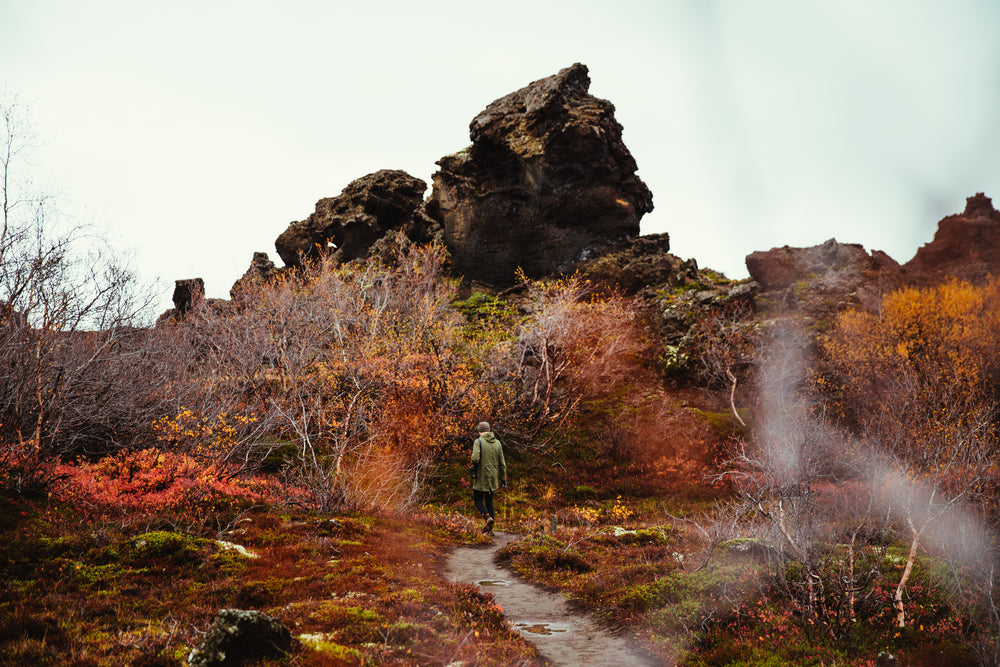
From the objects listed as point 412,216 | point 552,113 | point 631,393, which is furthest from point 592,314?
point 412,216

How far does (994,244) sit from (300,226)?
6569 cm

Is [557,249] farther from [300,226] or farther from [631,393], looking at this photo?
[300,226]

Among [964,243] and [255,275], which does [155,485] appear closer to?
[255,275]

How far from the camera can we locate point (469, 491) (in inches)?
771

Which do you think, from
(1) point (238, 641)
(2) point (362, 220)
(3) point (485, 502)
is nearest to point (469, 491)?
(3) point (485, 502)

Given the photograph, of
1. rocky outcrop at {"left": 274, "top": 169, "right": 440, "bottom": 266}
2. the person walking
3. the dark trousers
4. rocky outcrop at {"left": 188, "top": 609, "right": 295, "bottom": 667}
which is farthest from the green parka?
rocky outcrop at {"left": 274, "top": 169, "right": 440, "bottom": 266}

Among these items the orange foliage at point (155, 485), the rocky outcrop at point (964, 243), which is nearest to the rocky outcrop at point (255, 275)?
the orange foliage at point (155, 485)

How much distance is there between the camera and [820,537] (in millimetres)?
8672

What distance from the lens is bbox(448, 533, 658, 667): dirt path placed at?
653 cm

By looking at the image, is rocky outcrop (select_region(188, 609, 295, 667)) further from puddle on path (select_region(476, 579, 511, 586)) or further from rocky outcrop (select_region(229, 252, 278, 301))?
rocky outcrop (select_region(229, 252, 278, 301))

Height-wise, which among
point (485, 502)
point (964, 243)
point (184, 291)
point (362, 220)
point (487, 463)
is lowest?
point (485, 502)

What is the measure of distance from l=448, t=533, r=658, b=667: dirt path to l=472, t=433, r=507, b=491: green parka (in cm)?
303

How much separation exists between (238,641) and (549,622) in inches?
190

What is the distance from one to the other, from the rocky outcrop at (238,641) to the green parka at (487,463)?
9469 mm
